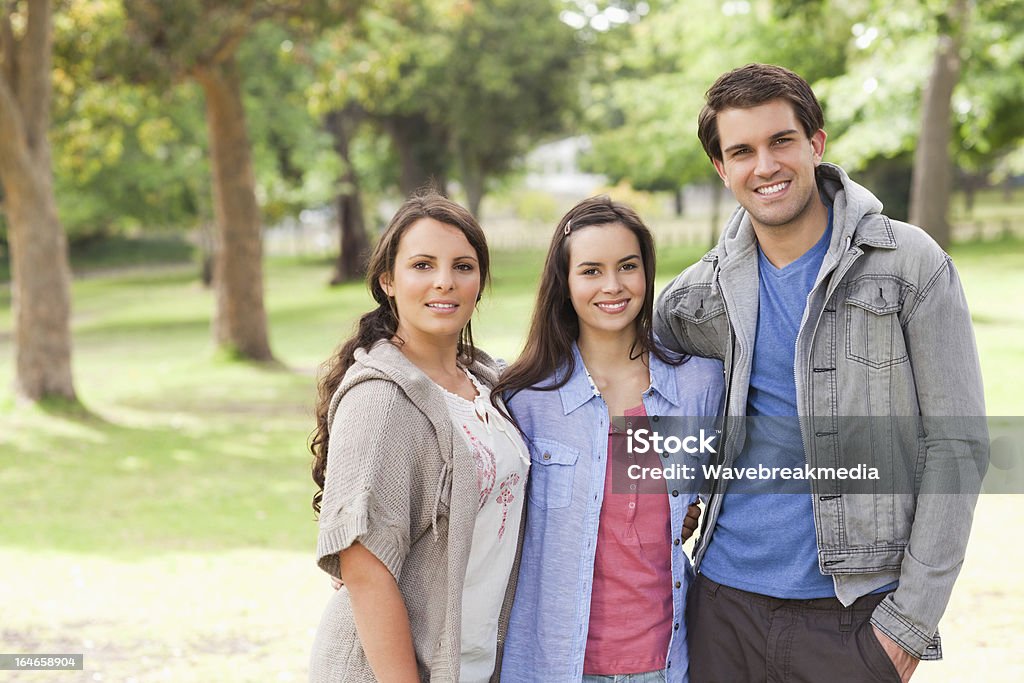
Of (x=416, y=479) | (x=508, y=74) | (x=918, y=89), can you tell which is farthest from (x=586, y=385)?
(x=508, y=74)

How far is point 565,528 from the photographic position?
298cm

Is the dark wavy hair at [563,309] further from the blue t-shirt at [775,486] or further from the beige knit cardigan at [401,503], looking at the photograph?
the beige knit cardigan at [401,503]

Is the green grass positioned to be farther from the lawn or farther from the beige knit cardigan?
the beige knit cardigan

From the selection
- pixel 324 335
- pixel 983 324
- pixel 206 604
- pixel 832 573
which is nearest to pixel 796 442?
pixel 832 573

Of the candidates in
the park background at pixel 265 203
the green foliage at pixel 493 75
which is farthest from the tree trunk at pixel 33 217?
the green foliage at pixel 493 75

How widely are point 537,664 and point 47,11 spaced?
10.7m

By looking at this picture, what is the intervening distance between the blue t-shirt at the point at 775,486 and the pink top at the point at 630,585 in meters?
0.19

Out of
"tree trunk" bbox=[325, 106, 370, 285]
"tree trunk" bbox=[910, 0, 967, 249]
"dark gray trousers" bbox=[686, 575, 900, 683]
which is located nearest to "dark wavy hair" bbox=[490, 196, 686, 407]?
"dark gray trousers" bbox=[686, 575, 900, 683]

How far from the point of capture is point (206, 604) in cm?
652

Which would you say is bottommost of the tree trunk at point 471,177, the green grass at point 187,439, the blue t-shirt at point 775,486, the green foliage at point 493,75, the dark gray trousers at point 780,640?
the green grass at point 187,439

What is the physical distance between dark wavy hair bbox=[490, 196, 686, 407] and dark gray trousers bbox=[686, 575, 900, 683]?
0.73 m

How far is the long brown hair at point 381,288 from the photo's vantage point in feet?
9.57

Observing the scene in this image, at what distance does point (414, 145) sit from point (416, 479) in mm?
33657

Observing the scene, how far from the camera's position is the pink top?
294cm
